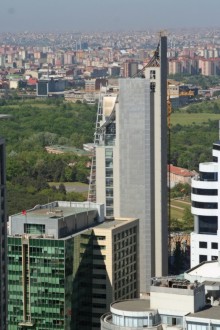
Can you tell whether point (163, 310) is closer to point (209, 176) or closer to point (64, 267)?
point (64, 267)

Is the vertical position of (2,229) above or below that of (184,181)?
above

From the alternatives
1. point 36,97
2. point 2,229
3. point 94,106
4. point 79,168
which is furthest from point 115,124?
point 36,97

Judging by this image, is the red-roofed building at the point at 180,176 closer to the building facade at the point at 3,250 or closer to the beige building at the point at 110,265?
the beige building at the point at 110,265

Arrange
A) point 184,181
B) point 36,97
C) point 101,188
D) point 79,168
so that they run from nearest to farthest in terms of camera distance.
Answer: point 101,188 → point 184,181 → point 79,168 → point 36,97

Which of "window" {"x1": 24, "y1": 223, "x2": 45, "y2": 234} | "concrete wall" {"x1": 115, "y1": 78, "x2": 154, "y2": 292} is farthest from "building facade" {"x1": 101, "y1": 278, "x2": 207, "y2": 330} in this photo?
"concrete wall" {"x1": 115, "y1": 78, "x2": 154, "y2": 292}

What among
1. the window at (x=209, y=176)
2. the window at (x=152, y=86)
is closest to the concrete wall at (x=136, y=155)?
the window at (x=152, y=86)

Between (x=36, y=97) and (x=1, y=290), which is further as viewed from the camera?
(x=36, y=97)

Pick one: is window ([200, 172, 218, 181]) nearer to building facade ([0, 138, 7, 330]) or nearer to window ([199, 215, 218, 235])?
window ([199, 215, 218, 235])

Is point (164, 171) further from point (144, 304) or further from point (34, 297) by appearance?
point (144, 304)
